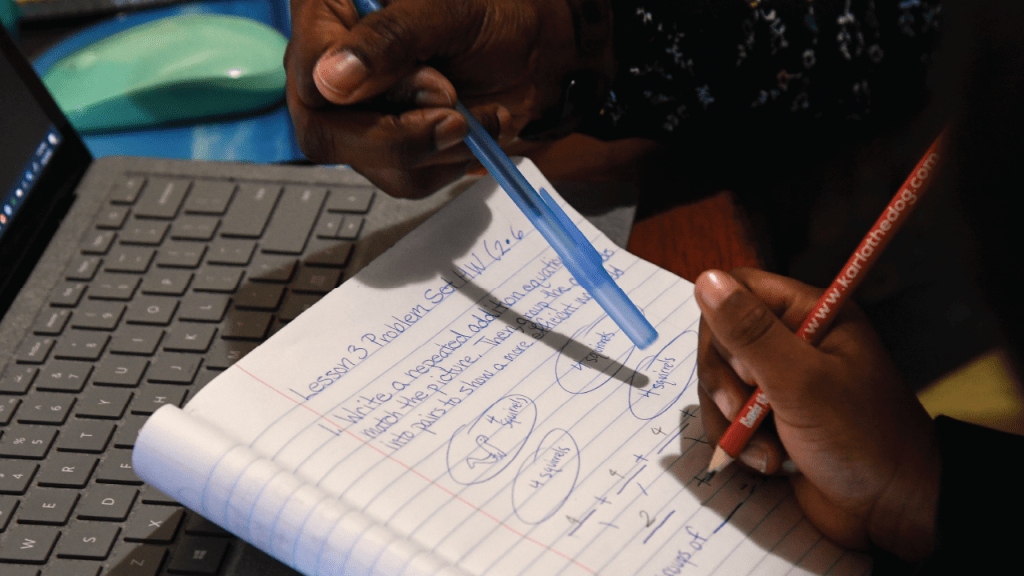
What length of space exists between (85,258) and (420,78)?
25 centimetres

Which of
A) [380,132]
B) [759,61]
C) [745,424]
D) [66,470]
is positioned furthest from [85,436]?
[759,61]

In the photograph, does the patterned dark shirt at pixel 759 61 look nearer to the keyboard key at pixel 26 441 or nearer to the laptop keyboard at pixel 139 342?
the laptop keyboard at pixel 139 342

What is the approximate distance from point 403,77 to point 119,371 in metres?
0.24

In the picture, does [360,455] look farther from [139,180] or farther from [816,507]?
[139,180]

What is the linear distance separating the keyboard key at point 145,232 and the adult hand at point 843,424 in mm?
358

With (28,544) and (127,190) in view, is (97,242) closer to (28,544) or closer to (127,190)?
(127,190)

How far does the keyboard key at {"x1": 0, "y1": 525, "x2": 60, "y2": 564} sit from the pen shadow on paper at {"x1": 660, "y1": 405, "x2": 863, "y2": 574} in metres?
0.29

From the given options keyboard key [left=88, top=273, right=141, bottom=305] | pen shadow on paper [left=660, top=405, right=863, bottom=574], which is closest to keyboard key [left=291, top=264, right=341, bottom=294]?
keyboard key [left=88, top=273, right=141, bottom=305]

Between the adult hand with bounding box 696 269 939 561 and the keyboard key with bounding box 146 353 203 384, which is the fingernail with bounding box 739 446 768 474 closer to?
the adult hand with bounding box 696 269 939 561

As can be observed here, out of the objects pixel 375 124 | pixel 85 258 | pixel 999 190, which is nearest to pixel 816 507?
pixel 999 190

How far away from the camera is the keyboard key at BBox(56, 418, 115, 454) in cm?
37

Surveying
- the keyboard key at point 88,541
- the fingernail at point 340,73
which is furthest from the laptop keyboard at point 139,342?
the fingernail at point 340,73

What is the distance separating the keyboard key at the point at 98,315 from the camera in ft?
1.41

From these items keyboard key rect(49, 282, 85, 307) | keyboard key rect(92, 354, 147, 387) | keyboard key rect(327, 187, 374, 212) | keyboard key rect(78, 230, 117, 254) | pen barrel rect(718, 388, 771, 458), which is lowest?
pen barrel rect(718, 388, 771, 458)
